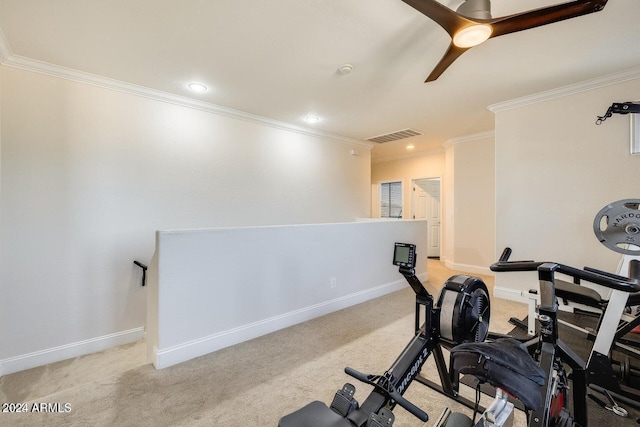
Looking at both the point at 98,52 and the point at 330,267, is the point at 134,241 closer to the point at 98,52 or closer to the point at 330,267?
the point at 98,52

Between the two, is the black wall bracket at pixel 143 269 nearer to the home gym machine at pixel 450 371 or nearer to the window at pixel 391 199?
the home gym machine at pixel 450 371

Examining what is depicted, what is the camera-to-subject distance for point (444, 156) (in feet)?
20.1

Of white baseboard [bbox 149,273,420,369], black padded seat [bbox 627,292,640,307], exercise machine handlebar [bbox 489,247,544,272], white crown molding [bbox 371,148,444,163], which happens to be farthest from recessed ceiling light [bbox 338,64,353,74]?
white crown molding [bbox 371,148,444,163]

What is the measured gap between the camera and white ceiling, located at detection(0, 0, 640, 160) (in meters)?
1.88

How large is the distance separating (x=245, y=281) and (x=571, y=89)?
4.14 metres

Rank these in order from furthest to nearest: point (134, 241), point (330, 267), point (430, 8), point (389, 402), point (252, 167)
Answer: point (252, 167) → point (330, 267) → point (134, 241) → point (430, 8) → point (389, 402)

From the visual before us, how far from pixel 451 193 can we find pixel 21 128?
20.3 feet

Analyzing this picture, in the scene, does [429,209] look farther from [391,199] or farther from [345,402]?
[345,402]

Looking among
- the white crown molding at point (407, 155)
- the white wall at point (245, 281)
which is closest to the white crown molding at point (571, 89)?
the white wall at point (245, 281)

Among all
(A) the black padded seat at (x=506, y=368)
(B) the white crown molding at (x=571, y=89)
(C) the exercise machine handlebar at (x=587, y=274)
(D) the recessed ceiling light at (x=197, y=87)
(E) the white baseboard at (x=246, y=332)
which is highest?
(B) the white crown molding at (x=571, y=89)

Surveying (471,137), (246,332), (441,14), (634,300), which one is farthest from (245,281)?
(471,137)

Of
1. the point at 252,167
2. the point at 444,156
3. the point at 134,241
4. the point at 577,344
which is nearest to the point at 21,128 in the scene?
the point at 134,241

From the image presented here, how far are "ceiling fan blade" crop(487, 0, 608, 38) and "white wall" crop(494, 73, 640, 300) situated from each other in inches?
81.8

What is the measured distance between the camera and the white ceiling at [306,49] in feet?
6.18
